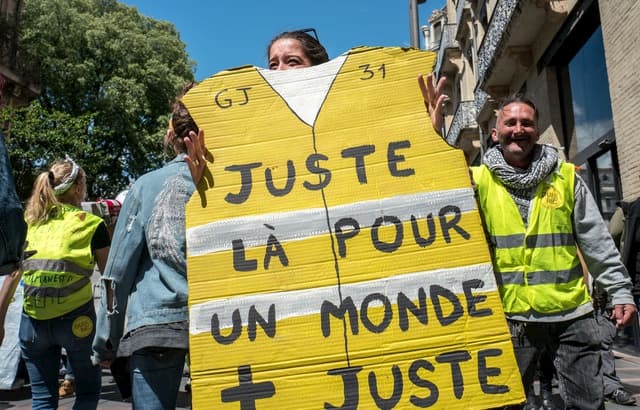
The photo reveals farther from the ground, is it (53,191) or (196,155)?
(53,191)

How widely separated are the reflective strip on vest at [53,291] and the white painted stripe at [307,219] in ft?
5.77

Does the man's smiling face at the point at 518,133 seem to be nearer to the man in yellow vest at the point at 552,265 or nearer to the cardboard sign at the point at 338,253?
the man in yellow vest at the point at 552,265

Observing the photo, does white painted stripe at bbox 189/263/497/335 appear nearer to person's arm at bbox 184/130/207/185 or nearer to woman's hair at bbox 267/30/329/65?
person's arm at bbox 184/130/207/185

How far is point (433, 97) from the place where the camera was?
2.28 metres

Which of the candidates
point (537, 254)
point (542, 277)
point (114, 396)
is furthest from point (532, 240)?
point (114, 396)

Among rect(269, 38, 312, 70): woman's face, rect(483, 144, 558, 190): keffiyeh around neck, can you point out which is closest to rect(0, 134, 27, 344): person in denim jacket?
rect(269, 38, 312, 70): woman's face

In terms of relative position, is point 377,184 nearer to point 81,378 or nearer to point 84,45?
point 81,378

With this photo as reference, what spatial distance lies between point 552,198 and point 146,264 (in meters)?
1.80

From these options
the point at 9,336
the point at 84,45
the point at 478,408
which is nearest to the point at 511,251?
the point at 478,408

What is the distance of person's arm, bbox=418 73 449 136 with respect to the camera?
224 centimetres

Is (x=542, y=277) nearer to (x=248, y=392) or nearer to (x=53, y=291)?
(x=248, y=392)

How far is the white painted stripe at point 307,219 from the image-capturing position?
2141 millimetres

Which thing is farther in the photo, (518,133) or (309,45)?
(518,133)

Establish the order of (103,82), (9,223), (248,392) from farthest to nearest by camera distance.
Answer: (103,82) < (248,392) < (9,223)
